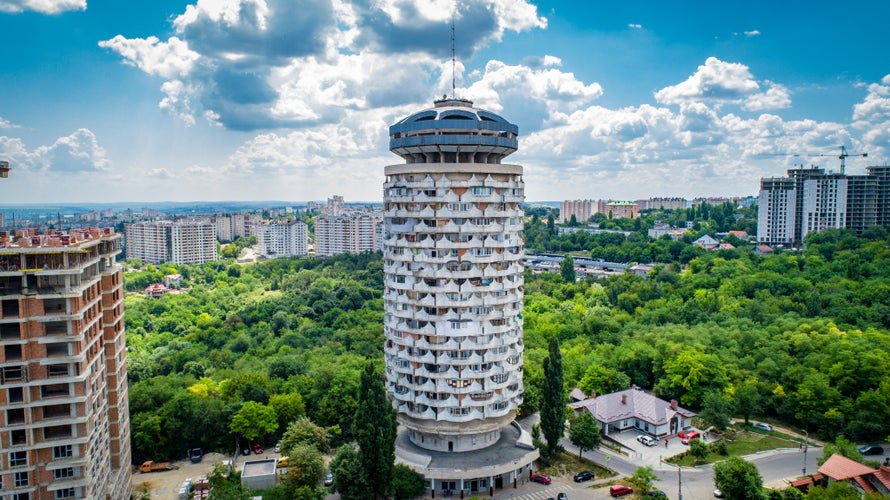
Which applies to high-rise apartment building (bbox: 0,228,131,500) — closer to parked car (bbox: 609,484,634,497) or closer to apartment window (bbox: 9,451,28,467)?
apartment window (bbox: 9,451,28,467)

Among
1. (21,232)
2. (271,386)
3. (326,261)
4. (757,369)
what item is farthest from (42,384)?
(326,261)

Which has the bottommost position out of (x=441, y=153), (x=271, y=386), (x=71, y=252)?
(x=271, y=386)

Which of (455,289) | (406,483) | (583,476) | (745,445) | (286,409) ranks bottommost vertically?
(583,476)

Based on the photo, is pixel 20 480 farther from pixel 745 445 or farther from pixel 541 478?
pixel 745 445

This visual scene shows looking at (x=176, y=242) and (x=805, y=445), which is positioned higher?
(x=176, y=242)

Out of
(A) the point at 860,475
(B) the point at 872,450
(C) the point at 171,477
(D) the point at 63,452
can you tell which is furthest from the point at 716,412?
(D) the point at 63,452

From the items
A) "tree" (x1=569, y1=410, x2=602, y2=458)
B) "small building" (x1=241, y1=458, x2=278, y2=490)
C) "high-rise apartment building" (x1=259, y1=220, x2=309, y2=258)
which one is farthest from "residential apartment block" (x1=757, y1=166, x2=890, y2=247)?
"high-rise apartment building" (x1=259, y1=220, x2=309, y2=258)

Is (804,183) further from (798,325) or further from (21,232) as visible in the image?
(21,232)
